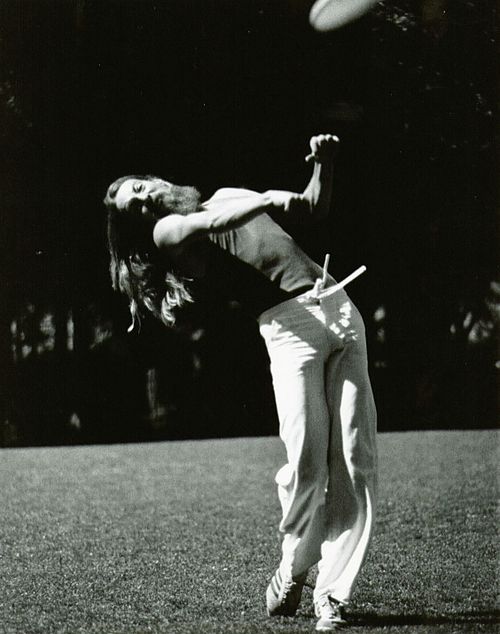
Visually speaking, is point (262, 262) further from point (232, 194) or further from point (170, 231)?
point (170, 231)

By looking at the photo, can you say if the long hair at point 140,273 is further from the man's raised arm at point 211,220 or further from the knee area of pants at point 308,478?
the knee area of pants at point 308,478

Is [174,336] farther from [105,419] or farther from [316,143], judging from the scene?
[316,143]

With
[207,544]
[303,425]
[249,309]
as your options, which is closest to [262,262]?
[249,309]

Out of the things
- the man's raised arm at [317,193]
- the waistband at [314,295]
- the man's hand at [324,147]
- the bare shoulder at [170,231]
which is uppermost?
the man's hand at [324,147]

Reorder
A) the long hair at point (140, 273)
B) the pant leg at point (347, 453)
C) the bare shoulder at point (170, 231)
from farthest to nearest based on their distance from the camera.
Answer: the long hair at point (140, 273) → the pant leg at point (347, 453) → the bare shoulder at point (170, 231)

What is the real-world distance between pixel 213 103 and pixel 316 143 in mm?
2285

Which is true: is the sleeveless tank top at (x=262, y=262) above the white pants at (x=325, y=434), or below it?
above

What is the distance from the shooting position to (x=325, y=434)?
Result: 421cm

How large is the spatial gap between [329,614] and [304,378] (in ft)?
3.01

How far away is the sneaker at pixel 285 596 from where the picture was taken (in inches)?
169

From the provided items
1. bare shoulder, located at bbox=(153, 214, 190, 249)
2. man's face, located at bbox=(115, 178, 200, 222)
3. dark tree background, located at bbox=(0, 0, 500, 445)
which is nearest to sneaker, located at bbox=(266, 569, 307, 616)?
bare shoulder, located at bbox=(153, 214, 190, 249)

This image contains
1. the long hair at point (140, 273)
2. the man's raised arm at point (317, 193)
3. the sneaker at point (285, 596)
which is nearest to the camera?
the man's raised arm at point (317, 193)

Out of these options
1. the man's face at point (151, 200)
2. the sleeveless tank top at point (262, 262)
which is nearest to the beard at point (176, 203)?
the man's face at point (151, 200)

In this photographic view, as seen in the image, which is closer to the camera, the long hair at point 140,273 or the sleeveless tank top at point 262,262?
the sleeveless tank top at point 262,262
